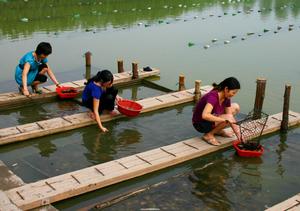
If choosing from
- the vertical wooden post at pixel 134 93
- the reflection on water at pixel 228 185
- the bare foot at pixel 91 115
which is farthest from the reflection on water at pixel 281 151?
the vertical wooden post at pixel 134 93

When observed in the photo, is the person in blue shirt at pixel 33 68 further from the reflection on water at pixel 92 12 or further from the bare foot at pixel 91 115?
the reflection on water at pixel 92 12

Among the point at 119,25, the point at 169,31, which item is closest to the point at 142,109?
the point at 169,31

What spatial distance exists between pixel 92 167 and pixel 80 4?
1765cm

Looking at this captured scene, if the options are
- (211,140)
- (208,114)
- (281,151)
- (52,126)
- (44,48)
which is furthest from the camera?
(44,48)

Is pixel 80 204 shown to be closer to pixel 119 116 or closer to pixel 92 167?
pixel 92 167

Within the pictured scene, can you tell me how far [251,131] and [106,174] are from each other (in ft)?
7.87

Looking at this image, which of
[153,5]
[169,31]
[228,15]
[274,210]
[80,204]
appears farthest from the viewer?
[153,5]

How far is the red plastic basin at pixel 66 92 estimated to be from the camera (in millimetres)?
7695

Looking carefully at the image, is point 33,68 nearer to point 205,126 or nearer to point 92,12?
point 205,126

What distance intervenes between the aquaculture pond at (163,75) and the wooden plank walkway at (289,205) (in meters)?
0.25

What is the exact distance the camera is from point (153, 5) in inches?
896

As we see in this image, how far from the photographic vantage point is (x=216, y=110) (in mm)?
5453

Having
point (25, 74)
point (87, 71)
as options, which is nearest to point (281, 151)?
point (25, 74)

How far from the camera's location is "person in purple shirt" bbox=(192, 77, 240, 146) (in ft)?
17.1
